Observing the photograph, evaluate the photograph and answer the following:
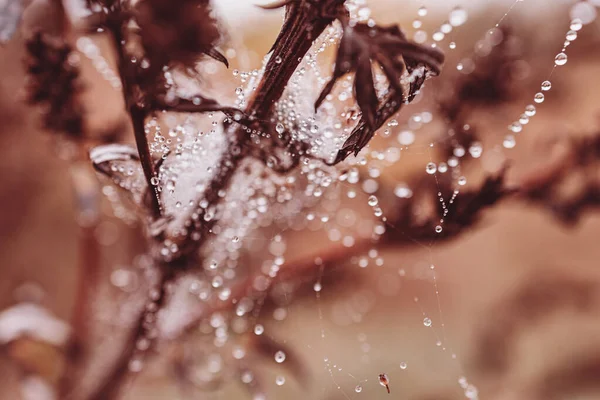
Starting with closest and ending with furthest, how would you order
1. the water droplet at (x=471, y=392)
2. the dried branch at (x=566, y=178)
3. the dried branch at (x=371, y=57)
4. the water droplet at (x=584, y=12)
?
1. the dried branch at (x=371, y=57)
2. the dried branch at (x=566, y=178)
3. the water droplet at (x=471, y=392)
4. the water droplet at (x=584, y=12)

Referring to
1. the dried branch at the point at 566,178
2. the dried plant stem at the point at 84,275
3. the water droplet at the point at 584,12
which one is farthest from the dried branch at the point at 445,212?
the water droplet at the point at 584,12

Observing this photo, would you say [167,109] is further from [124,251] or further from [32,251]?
[32,251]

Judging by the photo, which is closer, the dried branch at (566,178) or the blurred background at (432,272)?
the dried branch at (566,178)

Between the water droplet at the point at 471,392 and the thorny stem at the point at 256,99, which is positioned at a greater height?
the thorny stem at the point at 256,99

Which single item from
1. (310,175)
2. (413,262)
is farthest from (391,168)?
(310,175)

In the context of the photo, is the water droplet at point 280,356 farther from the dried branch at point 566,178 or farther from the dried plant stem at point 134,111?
the dried branch at point 566,178

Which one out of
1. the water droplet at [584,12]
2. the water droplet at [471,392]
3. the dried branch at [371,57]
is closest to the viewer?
the dried branch at [371,57]

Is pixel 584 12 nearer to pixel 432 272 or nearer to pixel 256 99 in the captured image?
pixel 432 272

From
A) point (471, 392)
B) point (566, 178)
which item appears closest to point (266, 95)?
point (566, 178)

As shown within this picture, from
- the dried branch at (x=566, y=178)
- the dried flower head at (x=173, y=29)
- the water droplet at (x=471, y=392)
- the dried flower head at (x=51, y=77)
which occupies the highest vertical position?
the dried flower head at (x=173, y=29)
